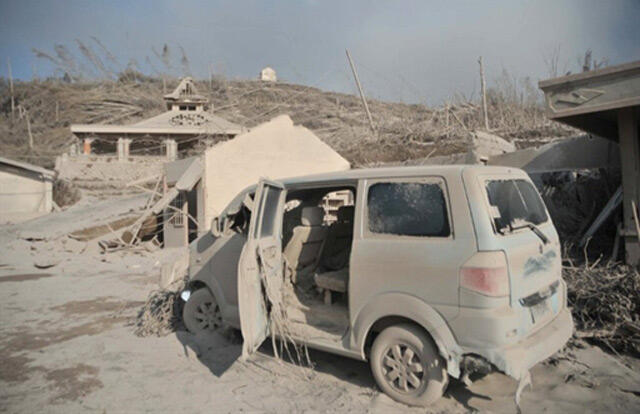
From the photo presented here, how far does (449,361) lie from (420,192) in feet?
4.60

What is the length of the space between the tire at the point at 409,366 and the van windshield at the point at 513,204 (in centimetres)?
112

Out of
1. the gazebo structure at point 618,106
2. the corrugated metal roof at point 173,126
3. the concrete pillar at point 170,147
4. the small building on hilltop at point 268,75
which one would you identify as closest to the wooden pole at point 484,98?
the gazebo structure at point 618,106

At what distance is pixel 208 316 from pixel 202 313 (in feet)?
0.34

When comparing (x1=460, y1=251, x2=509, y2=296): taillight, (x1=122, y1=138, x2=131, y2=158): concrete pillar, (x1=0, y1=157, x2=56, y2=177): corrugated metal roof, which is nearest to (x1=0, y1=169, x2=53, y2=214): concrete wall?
(x1=0, y1=157, x2=56, y2=177): corrugated metal roof

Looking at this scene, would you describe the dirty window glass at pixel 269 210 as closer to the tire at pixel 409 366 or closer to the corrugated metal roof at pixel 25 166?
the tire at pixel 409 366

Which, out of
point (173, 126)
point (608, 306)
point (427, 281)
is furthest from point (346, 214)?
point (173, 126)

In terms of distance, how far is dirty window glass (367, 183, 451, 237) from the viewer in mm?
3460

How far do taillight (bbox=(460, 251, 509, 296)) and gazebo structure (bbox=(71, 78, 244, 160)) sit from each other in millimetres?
25448

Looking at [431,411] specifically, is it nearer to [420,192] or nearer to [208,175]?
[420,192]

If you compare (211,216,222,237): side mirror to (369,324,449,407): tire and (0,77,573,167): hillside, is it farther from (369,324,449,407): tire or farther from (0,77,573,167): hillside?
(0,77,573,167): hillside

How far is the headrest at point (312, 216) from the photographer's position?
5.13 m

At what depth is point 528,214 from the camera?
3803mm

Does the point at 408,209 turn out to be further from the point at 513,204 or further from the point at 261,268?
the point at 261,268

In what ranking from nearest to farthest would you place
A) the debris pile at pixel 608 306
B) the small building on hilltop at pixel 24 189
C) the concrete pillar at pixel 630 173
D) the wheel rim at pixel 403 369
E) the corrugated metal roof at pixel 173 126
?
the wheel rim at pixel 403 369, the debris pile at pixel 608 306, the concrete pillar at pixel 630 173, the small building on hilltop at pixel 24 189, the corrugated metal roof at pixel 173 126
